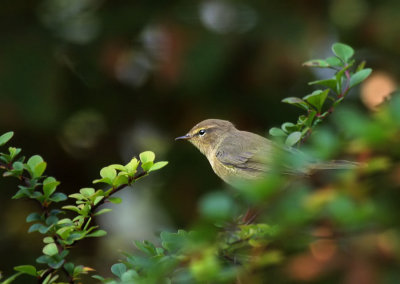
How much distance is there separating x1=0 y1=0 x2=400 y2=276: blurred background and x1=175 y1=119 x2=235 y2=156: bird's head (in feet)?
2.35

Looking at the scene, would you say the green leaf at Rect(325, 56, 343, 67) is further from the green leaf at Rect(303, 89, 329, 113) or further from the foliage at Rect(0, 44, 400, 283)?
the foliage at Rect(0, 44, 400, 283)

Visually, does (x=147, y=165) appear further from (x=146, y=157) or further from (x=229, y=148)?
(x=229, y=148)

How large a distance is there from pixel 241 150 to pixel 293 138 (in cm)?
164

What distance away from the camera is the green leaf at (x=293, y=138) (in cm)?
174

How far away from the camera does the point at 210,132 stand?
367 cm

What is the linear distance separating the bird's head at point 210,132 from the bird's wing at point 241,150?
80 millimetres

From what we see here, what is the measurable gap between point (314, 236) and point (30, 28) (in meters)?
4.15

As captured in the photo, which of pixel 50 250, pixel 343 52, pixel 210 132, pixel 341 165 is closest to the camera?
pixel 50 250

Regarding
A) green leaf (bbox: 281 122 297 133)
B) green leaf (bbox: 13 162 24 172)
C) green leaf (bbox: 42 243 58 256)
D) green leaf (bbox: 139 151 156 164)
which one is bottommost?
green leaf (bbox: 281 122 297 133)

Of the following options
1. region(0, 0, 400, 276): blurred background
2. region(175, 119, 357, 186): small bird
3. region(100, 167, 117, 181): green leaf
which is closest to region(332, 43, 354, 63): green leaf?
region(100, 167, 117, 181): green leaf

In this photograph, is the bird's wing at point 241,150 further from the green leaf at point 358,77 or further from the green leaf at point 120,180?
the green leaf at point 120,180

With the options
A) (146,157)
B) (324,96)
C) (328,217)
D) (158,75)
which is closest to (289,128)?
(324,96)

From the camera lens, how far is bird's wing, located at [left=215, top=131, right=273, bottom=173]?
323 cm

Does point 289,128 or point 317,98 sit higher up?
point 317,98
